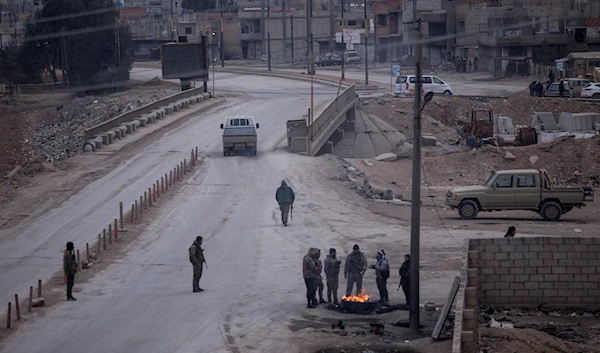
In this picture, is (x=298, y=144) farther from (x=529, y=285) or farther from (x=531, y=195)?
(x=529, y=285)

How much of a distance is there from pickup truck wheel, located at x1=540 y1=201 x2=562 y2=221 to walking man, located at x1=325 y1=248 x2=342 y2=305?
12320 millimetres

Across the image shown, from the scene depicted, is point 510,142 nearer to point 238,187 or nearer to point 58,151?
point 238,187

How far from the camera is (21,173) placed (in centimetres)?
3697

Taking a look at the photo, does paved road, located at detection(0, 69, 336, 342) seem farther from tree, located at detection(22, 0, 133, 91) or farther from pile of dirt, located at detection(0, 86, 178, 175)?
tree, located at detection(22, 0, 133, 91)

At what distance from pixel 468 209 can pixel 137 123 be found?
22653mm

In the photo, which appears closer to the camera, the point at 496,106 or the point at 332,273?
the point at 332,273

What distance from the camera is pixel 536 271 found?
1953cm

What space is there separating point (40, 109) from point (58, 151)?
21049 millimetres

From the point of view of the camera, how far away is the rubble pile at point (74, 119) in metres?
56.6

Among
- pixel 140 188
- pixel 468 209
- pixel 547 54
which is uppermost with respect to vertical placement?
pixel 547 54

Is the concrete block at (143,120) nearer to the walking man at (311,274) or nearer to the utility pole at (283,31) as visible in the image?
the walking man at (311,274)

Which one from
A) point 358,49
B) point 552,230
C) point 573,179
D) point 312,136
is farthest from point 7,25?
point 552,230

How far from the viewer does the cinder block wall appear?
19.4 metres

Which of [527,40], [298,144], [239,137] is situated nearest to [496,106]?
[527,40]
